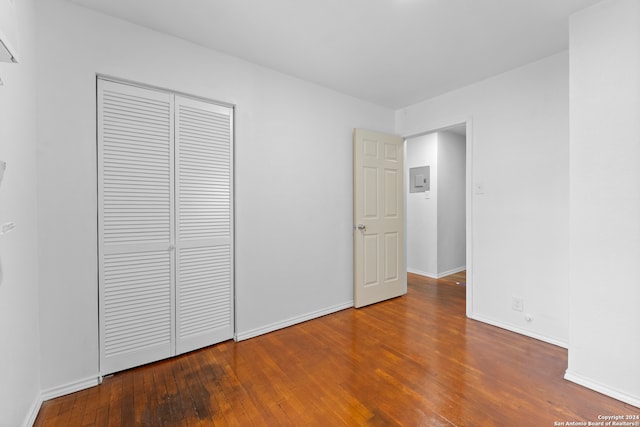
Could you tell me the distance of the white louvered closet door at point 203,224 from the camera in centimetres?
231

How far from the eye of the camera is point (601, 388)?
1.82 meters

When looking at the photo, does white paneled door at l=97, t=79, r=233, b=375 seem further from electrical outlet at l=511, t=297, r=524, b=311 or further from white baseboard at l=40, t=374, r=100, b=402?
electrical outlet at l=511, t=297, r=524, b=311

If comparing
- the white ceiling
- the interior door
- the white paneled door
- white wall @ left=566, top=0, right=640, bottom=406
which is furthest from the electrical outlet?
the white paneled door

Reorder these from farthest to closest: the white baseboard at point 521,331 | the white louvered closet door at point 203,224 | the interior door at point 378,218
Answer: the interior door at point 378,218 → the white baseboard at point 521,331 → the white louvered closet door at point 203,224

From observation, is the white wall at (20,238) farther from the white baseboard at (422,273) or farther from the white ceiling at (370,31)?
the white baseboard at (422,273)

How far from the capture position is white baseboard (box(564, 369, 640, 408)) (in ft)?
5.63

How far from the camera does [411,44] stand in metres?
2.35

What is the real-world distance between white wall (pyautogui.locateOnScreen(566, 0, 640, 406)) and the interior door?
1.90m

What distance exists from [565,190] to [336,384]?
8.30 ft

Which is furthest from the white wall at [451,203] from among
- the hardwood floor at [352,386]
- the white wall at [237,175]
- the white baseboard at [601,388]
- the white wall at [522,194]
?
the white baseboard at [601,388]

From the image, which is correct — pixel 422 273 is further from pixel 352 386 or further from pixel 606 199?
pixel 352 386

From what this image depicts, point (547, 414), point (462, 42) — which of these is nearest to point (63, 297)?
point (547, 414)

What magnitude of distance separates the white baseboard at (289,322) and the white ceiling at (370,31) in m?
2.57

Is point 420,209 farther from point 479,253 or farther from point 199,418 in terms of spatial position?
point 199,418
